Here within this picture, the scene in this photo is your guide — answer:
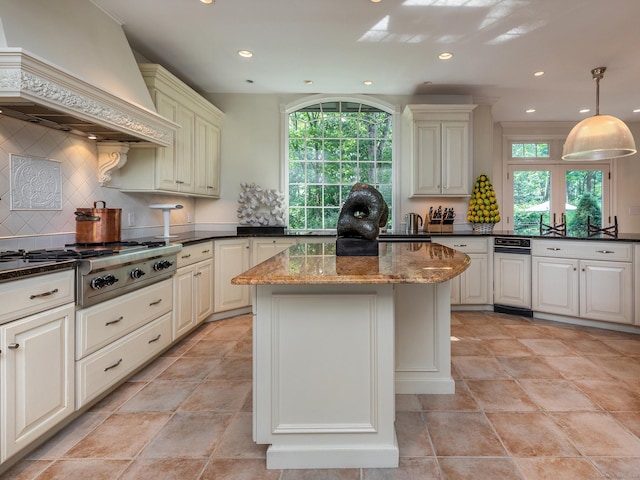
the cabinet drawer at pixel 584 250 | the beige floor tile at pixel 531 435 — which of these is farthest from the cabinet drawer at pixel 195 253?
the cabinet drawer at pixel 584 250

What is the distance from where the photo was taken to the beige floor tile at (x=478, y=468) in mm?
1488

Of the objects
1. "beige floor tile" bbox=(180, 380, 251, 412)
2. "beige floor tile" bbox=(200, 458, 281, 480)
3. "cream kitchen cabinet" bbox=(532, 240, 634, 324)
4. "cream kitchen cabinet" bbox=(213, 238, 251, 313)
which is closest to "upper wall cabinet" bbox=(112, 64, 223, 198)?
"cream kitchen cabinet" bbox=(213, 238, 251, 313)

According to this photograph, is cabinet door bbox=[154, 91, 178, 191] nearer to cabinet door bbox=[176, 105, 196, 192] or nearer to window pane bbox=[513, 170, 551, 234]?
cabinet door bbox=[176, 105, 196, 192]

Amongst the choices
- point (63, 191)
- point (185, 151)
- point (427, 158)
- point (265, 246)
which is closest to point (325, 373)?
point (63, 191)

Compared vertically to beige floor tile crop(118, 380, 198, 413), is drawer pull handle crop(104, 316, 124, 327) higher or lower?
higher

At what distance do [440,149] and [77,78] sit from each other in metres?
3.78

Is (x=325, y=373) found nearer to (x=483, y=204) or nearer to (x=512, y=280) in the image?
(x=512, y=280)

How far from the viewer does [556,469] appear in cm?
154

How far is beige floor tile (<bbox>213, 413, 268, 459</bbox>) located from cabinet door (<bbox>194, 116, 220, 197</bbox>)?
8.98ft

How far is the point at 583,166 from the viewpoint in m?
6.06

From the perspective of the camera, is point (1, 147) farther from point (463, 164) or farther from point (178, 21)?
point (463, 164)

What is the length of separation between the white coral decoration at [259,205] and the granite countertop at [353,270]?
2.60 m

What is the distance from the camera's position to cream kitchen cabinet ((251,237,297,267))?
13.6ft

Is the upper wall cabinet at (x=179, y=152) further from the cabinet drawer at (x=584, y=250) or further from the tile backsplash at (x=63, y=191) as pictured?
the cabinet drawer at (x=584, y=250)
